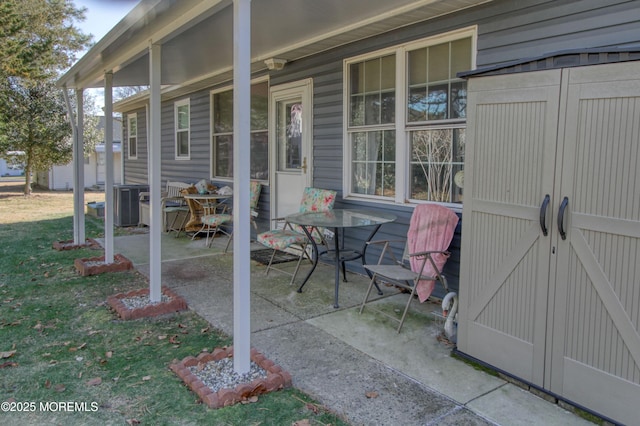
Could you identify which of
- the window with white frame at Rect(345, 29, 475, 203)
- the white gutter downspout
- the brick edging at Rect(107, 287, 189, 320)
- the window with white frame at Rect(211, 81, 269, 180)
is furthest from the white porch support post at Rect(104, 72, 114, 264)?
the window with white frame at Rect(345, 29, 475, 203)

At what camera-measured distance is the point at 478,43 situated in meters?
3.78

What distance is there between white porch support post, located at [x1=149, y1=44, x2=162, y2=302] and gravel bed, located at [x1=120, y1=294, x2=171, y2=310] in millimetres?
54

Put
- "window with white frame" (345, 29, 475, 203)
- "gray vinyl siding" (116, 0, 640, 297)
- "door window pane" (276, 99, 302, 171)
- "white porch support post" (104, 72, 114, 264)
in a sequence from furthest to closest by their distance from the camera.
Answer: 1. "door window pane" (276, 99, 302, 171)
2. "white porch support post" (104, 72, 114, 264)
3. "window with white frame" (345, 29, 475, 203)
4. "gray vinyl siding" (116, 0, 640, 297)

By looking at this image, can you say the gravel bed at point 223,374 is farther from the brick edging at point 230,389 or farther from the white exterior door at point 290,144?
the white exterior door at point 290,144

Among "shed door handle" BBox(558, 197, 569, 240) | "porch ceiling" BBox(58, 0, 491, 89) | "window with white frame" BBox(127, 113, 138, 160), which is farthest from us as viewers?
"window with white frame" BBox(127, 113, 138, 160)

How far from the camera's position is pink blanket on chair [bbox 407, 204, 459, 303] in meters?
3.89

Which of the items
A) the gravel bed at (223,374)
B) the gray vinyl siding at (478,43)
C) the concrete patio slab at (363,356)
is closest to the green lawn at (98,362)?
the gravel bed at (223,374)

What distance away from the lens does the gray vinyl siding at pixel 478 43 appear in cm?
308

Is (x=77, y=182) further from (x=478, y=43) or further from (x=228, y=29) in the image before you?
(x=478, y=43)

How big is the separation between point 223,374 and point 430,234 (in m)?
2.08

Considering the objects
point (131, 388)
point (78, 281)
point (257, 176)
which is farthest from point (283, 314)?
point (257, 176)

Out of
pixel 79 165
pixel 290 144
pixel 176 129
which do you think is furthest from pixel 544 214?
pixel 176 129

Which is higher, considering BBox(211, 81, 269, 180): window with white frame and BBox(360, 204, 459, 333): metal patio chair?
BBox(211, 81, 269, 180): window with white frame

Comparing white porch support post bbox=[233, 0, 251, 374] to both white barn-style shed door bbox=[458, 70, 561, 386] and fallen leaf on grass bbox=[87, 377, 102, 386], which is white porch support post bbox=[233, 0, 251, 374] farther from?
white barn-style shed door bbox=[458, 70, 561, 386]
